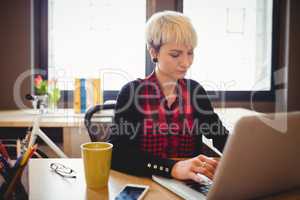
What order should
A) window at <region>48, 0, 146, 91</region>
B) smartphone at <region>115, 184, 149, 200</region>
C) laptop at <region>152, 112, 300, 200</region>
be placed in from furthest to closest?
window at <region>48, 0, 146, 91</region> → smartphone at <region>115, 184, 149, 200</region> → laptop at <region>152, 112, 300, 200</region>

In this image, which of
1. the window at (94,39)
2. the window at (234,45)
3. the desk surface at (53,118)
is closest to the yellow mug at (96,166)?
the desk surface at (53,118)

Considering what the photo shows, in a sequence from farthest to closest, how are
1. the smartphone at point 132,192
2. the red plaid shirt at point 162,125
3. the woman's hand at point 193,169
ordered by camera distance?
the red plaid shirt at point 162,125 < the woman's hand at point 193,169 < the smartphone at point 132,192

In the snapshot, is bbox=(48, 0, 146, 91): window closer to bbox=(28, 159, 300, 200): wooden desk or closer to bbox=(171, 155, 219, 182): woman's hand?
bbox=(28, 159, 300, 200): wooden desk

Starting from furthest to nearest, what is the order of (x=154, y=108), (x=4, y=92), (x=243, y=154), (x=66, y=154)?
(x=4, y=92) < (x=66, y=154) < (x=154, y=108) < (x=243, y=154)

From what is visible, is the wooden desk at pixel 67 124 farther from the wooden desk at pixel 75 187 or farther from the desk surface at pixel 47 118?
the wooden desk at pixel 75 187

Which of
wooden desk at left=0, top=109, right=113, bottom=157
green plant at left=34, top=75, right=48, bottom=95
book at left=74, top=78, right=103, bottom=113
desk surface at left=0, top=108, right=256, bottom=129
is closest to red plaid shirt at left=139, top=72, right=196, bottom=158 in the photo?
desk surface at left=0, top=108, right=256, bottom=129

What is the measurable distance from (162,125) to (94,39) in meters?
1.55

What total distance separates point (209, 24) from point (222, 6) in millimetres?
185

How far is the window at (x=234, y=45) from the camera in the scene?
2.70 meters

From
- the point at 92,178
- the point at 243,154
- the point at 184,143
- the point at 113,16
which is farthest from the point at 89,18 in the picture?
the point at 243,154

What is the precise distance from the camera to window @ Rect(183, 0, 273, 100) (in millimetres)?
2697

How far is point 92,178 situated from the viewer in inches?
33.4

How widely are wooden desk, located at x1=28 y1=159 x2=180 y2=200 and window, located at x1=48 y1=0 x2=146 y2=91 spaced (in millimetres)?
1695

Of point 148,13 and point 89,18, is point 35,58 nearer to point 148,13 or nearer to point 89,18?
point 89,18
